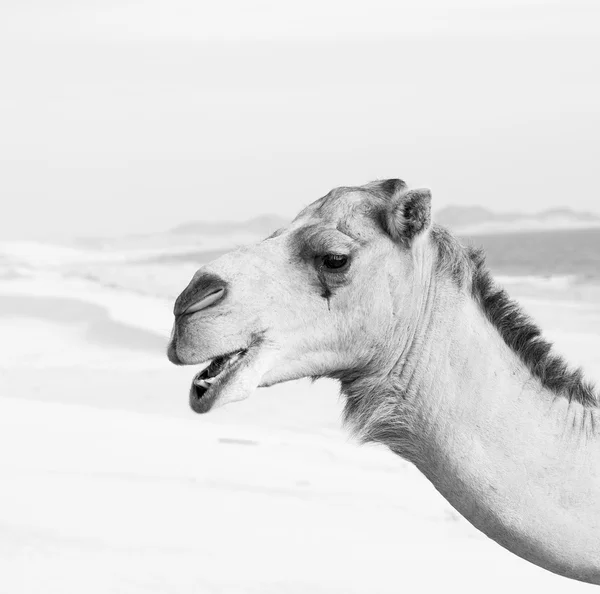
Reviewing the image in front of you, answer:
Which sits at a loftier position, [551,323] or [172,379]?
[551,323]

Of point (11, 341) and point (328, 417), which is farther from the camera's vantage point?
point (11, 341)

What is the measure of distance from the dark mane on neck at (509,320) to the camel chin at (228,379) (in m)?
0.73

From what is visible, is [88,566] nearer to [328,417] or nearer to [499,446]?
[499,446]

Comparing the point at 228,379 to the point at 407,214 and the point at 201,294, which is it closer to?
the point at 201,294

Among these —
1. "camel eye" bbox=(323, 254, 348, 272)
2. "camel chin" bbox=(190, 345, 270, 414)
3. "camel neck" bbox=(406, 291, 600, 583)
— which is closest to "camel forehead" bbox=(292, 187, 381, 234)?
"camel eye" bbox=(323, 254, 348, 272)

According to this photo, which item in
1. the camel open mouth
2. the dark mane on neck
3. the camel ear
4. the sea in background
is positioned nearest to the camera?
the camel open mouth

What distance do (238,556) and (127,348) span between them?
1125 cm

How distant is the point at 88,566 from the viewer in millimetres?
5562

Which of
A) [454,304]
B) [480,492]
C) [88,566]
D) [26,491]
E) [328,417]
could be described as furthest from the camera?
[328,417]

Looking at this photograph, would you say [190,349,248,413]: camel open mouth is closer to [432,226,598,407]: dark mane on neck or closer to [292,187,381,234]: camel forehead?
[292,187,381,234]: camel forehead

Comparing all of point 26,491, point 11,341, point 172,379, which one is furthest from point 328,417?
point 11,341

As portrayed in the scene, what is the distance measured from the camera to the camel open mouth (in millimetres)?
3057

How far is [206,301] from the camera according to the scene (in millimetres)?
3072

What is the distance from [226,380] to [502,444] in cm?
92
